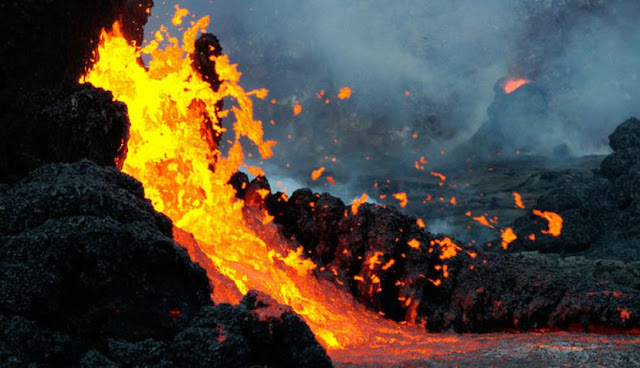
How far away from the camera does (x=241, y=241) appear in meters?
13.0

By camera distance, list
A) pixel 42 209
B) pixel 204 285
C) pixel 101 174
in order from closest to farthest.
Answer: pixel 42 209 → pixel 204 285 → pixel 101 174

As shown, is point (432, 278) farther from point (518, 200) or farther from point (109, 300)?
point (518, 200)

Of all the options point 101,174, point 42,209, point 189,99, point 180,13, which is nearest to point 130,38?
point 180,13

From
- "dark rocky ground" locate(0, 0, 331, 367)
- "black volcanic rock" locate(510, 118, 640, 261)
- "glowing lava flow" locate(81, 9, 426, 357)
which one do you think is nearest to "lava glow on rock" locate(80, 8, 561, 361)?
"glowing lava flow" locate(81, 9, 426, 357)

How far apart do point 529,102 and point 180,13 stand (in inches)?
4037

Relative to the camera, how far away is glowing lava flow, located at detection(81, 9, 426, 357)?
10938mm

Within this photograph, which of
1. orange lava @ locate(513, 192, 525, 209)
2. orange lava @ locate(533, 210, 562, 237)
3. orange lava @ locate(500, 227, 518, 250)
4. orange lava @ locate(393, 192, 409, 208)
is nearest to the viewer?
orange lava @ locate(533, 210, 562, 237)

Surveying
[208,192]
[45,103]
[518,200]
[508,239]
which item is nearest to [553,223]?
[508,239]

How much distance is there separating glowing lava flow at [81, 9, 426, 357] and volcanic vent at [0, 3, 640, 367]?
0.05 meters

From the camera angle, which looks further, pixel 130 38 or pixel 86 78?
pixel 130 38

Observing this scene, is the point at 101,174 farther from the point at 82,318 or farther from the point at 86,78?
the point at 86,78

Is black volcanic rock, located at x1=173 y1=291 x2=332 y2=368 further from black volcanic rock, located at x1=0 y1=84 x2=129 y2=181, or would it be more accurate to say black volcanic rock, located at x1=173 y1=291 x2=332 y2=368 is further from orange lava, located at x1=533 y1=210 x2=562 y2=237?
orange lava, located at x1=533 y1=210 x2=562 y2=237

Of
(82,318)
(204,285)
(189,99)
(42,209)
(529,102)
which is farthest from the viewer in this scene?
(529,102)

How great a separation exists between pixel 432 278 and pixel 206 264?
261 inches
